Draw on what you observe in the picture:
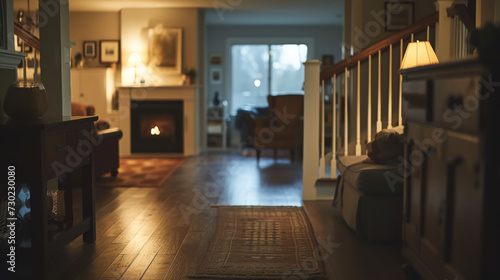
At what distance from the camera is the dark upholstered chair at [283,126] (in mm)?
7668

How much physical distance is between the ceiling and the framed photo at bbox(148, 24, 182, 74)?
0.40 meters

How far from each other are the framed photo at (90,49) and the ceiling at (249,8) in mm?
582

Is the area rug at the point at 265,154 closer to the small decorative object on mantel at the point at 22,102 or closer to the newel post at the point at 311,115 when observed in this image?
the newel post at the point at 311,115

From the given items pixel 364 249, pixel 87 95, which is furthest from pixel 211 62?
pixel 364 249

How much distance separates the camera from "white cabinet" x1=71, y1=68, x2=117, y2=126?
8719 mm

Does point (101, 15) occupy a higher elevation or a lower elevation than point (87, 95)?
higher

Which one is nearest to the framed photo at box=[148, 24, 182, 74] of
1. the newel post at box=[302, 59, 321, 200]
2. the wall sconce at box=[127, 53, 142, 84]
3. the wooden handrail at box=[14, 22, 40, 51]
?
the wall sconce at box=[127, 53, 142, 84]

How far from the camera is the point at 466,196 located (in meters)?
1.76

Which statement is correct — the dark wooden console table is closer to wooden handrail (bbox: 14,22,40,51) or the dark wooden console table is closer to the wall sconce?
wooden handrail (bbox: 14,22,40,51)

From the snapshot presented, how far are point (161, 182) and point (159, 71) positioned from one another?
3387 millimetres

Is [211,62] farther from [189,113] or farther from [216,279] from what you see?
[216,279]

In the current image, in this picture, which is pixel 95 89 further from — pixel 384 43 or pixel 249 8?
pixel 384 43

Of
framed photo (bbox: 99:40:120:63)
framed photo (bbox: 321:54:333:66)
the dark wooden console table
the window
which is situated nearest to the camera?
the dark wooden console table

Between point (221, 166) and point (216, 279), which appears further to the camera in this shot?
point (221, 166)
